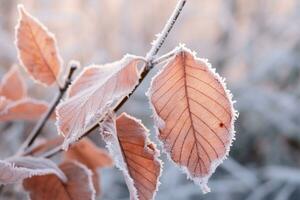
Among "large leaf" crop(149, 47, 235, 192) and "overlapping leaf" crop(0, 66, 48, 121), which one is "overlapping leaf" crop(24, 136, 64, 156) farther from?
"large leaf" crop(149, 47, 235, 192)

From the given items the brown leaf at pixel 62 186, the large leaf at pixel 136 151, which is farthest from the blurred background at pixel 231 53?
the large leaf at pixel 136 151

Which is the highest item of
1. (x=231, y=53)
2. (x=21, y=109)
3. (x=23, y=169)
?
(x=231, y=53)

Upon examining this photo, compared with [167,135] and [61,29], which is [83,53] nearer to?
[61,29]

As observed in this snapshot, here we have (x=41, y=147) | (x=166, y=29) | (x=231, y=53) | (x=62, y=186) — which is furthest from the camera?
(x=231, y=53)

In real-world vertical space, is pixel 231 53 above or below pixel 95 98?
above

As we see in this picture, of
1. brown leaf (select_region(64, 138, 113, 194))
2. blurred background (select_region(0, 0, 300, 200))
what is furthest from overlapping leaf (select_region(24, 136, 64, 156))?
blurred background (select_region(0, 0, 300, 200))

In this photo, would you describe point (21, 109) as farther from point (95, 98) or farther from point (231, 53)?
point (231, 53)

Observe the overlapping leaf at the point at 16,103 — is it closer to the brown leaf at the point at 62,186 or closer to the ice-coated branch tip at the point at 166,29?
the brown leaf at the point at 62,186

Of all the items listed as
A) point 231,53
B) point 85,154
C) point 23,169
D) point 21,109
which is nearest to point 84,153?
point 85,154
